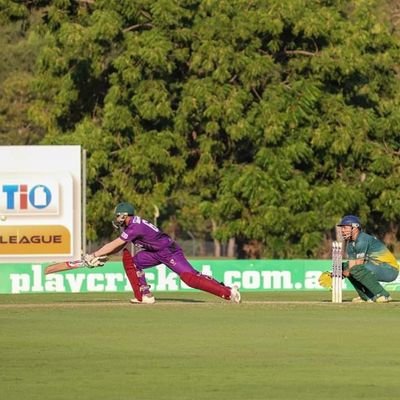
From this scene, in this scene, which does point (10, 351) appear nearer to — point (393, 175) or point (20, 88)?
point (393, 175)

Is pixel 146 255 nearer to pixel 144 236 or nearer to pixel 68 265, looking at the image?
pixel 144 236

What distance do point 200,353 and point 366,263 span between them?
788 centimetres

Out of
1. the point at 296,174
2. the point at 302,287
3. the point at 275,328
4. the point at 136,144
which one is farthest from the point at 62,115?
the point at 275,328

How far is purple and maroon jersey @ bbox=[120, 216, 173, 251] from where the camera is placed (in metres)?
20.2

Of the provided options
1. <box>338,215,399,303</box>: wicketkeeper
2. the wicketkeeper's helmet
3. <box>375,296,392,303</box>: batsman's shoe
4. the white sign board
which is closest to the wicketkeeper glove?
the wicketkeeper's helmet

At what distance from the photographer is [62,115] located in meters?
44.8

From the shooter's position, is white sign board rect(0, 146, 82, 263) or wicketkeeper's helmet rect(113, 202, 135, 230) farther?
white sign board rect(0, 146, 82, 263)

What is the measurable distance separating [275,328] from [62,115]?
29.0 m

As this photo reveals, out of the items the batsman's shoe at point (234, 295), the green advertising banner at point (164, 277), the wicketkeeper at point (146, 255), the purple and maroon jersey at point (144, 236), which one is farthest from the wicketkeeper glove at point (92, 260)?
the green advertising banner at point (164, 277)

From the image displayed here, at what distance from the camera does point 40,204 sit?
33.8 meters

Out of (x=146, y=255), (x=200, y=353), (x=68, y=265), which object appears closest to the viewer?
(x=200, y=353)

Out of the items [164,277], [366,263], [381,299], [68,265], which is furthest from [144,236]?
[164,277]

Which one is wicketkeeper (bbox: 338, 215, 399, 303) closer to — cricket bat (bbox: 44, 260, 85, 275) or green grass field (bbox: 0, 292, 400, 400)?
green grass field (bbox: 0, 292, 400, 400)

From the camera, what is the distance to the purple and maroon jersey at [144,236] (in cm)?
2016
